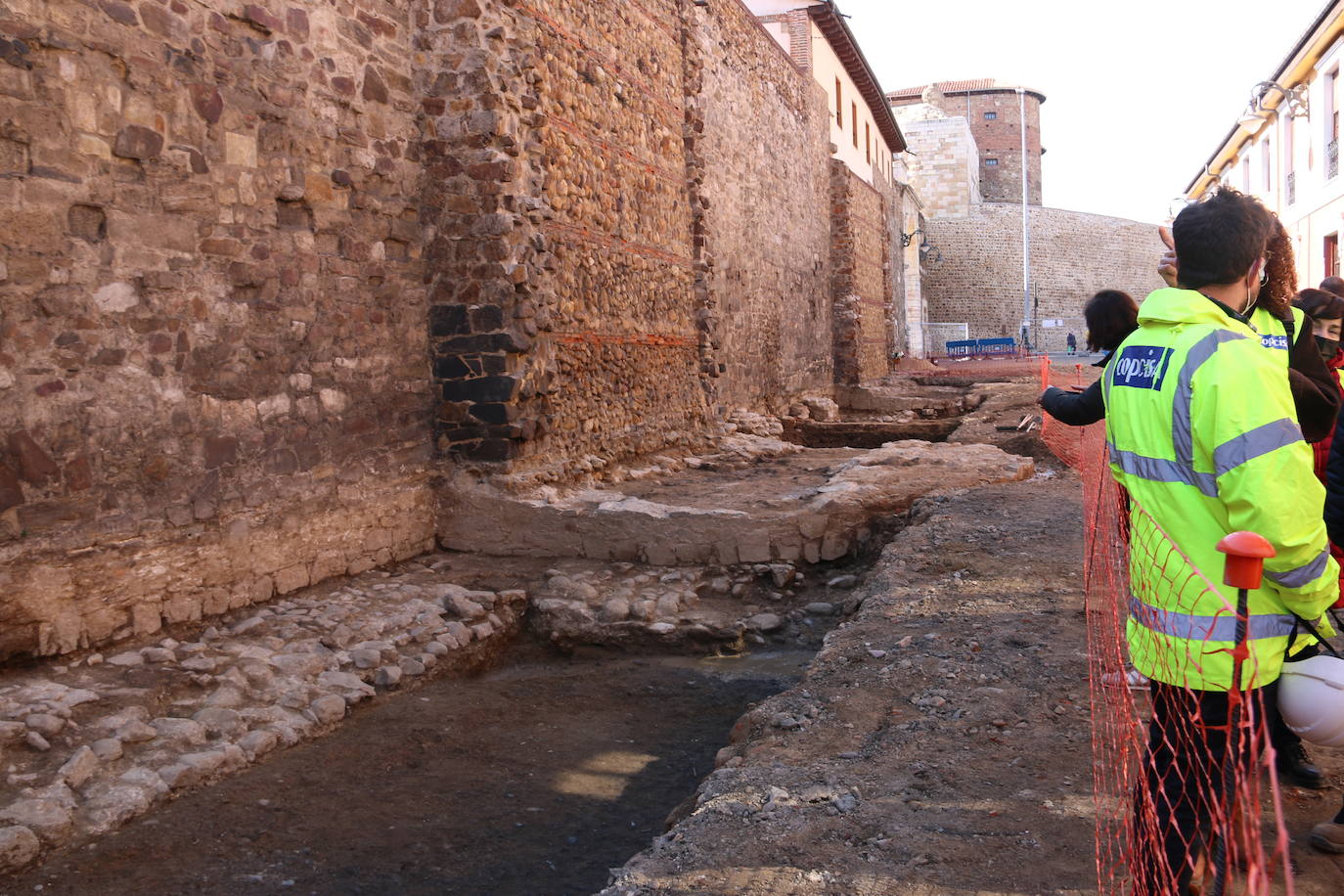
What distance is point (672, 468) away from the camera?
9.79 meters

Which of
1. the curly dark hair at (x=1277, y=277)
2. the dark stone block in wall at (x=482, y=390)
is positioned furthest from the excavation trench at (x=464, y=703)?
the curly dark hair at (x=1277, y=277)

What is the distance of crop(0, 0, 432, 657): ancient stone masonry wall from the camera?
4.39 m

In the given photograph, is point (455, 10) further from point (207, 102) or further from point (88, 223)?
point (88, 223)

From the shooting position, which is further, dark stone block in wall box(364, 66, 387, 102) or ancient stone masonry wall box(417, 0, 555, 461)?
ancient stone masonry wall box(417, 0, 555, 461)

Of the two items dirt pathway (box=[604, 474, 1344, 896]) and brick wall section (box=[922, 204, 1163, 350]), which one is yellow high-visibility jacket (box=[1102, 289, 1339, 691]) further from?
brick wall section (box=[922, 204, 1163, 350])

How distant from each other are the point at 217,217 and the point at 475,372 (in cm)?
214

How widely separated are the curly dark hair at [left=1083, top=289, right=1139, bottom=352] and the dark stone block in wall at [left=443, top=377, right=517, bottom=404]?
419cm

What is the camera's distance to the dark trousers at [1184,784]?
84.0 inches

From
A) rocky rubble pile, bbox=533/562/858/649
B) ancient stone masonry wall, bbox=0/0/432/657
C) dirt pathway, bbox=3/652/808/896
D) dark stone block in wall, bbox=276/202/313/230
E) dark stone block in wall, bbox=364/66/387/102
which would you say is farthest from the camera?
dark stone block in wall, bbox=364/66/387/102

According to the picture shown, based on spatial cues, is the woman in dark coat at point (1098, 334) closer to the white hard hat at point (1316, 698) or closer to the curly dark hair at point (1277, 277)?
the curly dark hair at point (1277, 277)

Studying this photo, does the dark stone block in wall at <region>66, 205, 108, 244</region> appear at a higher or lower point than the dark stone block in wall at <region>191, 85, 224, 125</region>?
lower

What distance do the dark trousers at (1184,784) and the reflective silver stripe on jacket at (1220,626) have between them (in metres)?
0.12

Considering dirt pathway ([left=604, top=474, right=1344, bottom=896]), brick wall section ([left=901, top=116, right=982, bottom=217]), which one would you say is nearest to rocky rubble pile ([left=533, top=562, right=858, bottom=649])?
dirt pathway ([left=604, top=474, right=1344, bottom=896])

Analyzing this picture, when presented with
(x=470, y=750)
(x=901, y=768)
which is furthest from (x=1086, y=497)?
(x=470, y=750)
